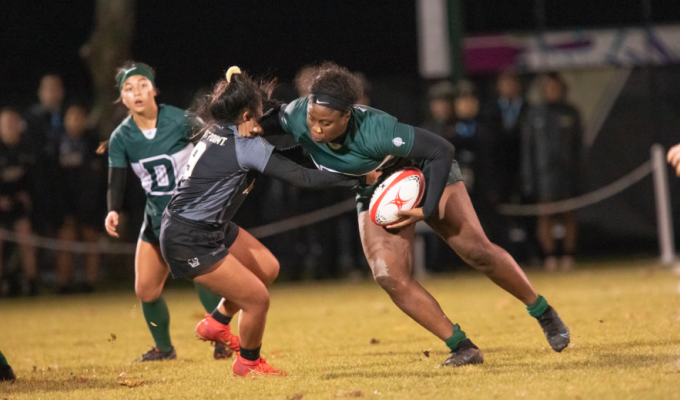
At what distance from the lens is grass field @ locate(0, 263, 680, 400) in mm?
4434

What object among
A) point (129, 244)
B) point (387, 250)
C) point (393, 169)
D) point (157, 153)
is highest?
point (157, 153)

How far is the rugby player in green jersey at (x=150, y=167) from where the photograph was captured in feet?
19.8

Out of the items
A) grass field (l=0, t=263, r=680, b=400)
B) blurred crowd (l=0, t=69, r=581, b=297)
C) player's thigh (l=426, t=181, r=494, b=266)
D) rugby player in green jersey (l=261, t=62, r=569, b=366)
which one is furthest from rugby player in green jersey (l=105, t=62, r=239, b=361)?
blurred crowd (l=0, t=69, r=581, b=297)

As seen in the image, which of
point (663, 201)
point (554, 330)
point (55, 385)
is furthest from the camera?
point (663, 201)

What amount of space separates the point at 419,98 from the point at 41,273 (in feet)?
18.5

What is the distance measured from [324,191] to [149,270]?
5.59 m

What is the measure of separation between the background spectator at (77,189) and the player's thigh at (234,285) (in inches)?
258

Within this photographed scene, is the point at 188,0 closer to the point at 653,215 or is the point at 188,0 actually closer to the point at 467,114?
the point at 467,114

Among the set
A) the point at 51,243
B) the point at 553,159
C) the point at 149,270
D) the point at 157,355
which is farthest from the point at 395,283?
the point at 51,243

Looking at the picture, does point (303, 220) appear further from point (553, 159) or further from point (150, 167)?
point (150, 167)

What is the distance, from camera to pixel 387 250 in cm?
502

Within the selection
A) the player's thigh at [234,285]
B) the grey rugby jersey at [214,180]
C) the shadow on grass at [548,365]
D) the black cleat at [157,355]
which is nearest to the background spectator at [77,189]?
the black cleat at [157,355]

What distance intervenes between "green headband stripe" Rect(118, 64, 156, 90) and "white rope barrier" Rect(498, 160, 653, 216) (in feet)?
21.1

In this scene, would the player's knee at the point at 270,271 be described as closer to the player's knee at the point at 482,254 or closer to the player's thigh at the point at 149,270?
the player's thigh at the point at 149,270
